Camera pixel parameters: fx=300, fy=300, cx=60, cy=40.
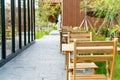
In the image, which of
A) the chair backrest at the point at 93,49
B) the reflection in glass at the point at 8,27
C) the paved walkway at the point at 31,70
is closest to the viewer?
the chair backrest at the point at 93,49

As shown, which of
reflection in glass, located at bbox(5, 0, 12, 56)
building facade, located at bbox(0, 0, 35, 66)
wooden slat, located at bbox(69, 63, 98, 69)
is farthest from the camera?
reflection in glass, located at bbox(5, 0, 12, 56)

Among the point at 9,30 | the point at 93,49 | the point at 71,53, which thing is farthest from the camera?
the point at 9,30

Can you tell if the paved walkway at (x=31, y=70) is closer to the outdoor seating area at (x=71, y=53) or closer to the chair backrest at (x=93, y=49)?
the outdoor seating area at (x=71, y=53)

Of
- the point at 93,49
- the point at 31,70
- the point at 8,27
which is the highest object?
the point at 8,27

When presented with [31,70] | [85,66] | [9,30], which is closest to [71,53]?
[31,70]

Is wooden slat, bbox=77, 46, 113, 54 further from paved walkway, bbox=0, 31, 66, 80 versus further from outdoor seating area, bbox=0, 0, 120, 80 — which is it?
paved walkway, bbox=0, 31, 66, 80

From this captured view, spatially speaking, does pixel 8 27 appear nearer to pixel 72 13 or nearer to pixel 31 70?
pixel 31 70

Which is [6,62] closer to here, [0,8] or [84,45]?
[0,8]

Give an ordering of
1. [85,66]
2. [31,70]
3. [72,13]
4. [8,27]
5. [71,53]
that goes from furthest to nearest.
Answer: [72,13] < [8,27] < [31,70] < [71,53] < [85,66]

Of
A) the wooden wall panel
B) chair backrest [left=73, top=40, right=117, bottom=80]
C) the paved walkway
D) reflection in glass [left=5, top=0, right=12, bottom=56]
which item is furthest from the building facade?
the wooden wall panel

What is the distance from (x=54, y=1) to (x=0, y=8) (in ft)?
71.6

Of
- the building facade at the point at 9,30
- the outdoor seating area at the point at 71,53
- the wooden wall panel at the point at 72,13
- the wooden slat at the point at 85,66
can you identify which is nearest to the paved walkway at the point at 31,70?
the outdoor seating area at the point at 71,53

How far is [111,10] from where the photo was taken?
15.9ft

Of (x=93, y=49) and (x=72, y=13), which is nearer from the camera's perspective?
(x=93, y=49)
